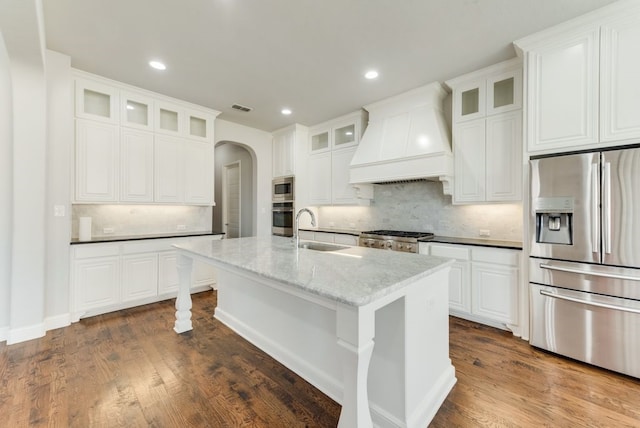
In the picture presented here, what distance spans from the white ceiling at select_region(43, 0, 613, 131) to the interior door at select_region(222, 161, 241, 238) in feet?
8.82

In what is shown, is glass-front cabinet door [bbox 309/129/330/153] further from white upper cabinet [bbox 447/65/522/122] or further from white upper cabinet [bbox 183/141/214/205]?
white upper cabinet [bbox 447/65/522/122]

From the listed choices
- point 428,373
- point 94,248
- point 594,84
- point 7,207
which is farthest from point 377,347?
point 7,207

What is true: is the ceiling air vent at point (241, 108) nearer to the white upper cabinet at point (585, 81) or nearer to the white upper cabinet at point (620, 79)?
the white upper cabinet at point (585, 81)

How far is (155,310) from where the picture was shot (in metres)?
3.40

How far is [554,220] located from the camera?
7.89 feet

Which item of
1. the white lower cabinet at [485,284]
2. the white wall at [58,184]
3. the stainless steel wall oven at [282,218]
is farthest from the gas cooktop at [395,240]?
the white wall at [58,184]

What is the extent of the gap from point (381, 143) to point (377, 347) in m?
2.96

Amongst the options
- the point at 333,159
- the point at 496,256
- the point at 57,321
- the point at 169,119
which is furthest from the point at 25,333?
the point at 496,256

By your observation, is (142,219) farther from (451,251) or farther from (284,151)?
(451,251)

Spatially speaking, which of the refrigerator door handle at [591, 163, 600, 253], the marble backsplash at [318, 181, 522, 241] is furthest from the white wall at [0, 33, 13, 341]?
the refrigerator door handle at [591, 163, 600, 253]

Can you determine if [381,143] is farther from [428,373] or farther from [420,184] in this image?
[428,373]

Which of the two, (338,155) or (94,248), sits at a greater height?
(338,155)

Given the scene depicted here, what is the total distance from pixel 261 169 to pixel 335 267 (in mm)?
4106

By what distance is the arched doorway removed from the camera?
223 inches
